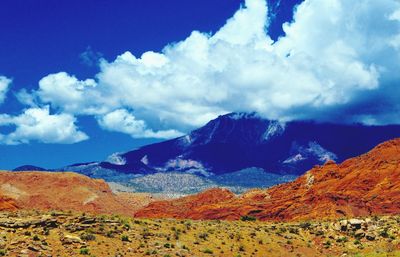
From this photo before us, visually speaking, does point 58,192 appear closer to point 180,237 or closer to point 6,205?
point 6,205

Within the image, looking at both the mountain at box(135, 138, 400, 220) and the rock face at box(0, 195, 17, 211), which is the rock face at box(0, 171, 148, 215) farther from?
the rock face at box(0, 195, 17, 211)

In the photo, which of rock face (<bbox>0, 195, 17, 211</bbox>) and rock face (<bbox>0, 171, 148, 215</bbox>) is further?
rock face (<bbox>0, 171, 148, 215</bbox>)

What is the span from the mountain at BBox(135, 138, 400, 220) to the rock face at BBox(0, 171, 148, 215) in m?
15.0

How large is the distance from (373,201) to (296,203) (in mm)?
13808

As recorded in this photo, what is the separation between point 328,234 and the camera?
6259 centimetres

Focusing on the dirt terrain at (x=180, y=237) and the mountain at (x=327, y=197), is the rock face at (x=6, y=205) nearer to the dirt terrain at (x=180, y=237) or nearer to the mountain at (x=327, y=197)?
the dirt terrain at (x=180, y=237)

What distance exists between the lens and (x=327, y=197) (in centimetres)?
8750

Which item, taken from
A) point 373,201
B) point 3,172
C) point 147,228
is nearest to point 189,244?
point 147,228

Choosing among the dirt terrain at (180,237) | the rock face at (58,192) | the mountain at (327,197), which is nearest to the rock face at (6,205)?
the dirt terrain at (180,237)

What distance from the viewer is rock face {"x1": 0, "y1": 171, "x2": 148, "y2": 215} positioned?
127438 millimetres

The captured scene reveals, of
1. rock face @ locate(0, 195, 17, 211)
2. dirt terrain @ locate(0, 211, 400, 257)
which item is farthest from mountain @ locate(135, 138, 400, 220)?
rock face @ locate(0, 195, 17, 211)

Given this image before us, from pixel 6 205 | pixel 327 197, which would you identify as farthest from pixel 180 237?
pixel 6 205

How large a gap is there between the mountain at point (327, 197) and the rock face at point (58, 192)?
15.0m

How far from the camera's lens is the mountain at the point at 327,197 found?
279 ft
